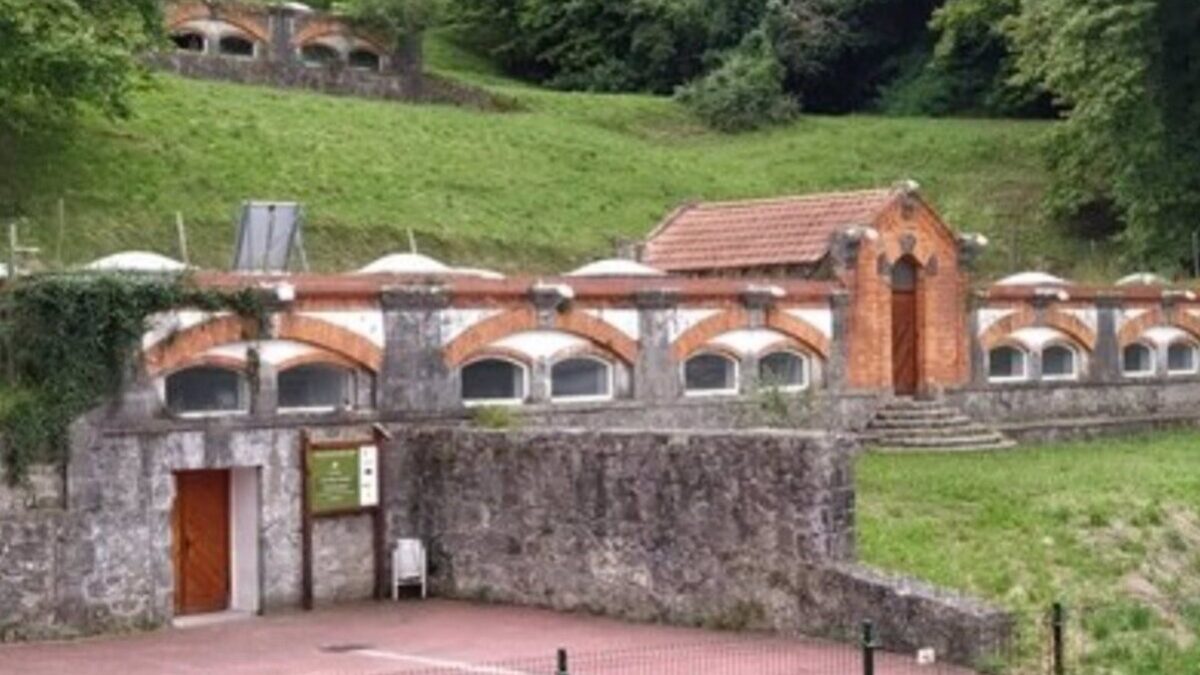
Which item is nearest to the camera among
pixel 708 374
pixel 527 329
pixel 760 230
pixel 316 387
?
pixel 316 387

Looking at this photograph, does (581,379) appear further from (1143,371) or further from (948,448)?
(1143,371)

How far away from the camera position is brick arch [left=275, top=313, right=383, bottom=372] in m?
30.1

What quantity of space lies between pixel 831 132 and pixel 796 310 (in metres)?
32.4

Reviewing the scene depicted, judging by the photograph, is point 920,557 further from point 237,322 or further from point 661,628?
point 237,322

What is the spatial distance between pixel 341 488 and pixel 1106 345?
1911cm

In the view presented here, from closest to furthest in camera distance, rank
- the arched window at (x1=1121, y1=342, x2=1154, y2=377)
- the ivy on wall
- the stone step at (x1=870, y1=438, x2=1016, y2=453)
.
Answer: the ivy on wall < the stone step at (x1=870, y1=438, x2=1016, y2=453) < the arched window at (x1=1121, y1=342, x2=1154, y2=377)

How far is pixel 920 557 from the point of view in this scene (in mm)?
26625

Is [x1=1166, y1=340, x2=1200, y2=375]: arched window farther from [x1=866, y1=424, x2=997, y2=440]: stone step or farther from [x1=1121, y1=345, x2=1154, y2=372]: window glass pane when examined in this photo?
[x1=866, y1=424, x2=997, y2=440]: stone step

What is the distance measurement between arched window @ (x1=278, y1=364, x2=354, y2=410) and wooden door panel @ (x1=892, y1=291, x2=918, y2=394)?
12597mm

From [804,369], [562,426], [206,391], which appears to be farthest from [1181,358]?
[206,391]

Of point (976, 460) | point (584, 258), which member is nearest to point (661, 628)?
point (976, 460)

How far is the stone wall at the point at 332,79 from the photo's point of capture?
59.5 metres

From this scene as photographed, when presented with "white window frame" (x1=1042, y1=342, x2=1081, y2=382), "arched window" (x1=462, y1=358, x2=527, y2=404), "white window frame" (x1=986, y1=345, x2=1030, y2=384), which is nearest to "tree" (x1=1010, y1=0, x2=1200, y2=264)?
"white window frame" (x1=1042, y1=342, x2=1081, y2=382)

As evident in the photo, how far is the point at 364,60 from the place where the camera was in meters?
66.1
